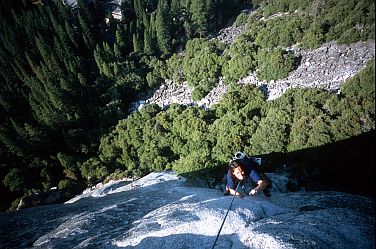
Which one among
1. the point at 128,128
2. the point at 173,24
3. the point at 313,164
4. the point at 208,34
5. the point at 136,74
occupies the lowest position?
the point at 313,164

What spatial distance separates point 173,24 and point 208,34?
876 centimetres

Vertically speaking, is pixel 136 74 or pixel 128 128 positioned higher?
pixel 136 74

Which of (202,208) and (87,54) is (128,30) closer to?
(87,54)

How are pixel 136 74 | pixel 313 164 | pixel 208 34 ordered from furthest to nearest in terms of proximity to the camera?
pixel 208 34
pixel 136 74
pixel 313 164

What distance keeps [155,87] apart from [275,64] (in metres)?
26.1

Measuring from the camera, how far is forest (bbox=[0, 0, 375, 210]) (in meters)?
26.1

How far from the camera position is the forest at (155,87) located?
2611 cm

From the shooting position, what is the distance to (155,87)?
56750mm

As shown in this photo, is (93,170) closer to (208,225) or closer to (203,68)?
(203,68)

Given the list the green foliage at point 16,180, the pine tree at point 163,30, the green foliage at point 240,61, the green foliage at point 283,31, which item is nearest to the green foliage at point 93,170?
the green foliage at point 16,180

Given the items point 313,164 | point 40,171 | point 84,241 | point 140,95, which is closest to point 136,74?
point 140,95

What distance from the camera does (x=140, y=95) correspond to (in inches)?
2265

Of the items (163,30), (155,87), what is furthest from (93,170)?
(163,30)

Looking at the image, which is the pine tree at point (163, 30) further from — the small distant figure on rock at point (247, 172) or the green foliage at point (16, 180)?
the small distant figure on rock at point (247, 172)
